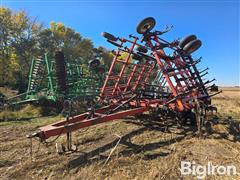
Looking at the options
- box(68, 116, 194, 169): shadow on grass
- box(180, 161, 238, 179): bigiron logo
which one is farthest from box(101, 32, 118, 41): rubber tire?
box(180, 161, 238, 179): bigiron logo

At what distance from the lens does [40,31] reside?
24.9 metres

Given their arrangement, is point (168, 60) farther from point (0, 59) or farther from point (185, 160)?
point (0, 59)

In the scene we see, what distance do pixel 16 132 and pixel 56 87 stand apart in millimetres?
3782

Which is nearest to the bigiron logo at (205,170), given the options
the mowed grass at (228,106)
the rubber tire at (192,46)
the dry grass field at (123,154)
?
the dry grass field at (123,154)

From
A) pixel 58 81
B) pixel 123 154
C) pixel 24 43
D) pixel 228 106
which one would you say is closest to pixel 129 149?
pixel 123 154

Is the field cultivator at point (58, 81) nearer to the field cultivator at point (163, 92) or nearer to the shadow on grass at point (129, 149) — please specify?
the field cultivator at point (163, 92)

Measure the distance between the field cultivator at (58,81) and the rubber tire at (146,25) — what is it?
3.62 meters

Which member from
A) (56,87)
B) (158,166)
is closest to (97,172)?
(158,166)

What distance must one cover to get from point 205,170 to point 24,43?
2484 cm

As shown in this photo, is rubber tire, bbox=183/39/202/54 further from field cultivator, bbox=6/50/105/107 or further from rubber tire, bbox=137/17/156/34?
field cultivator, bbox=6/50/105/107

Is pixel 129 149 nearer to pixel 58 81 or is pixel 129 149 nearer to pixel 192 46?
pixel 192 46

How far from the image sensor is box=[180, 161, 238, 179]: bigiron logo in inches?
128

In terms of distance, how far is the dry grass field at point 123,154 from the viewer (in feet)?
10.7

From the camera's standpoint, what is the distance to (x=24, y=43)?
22.7m
